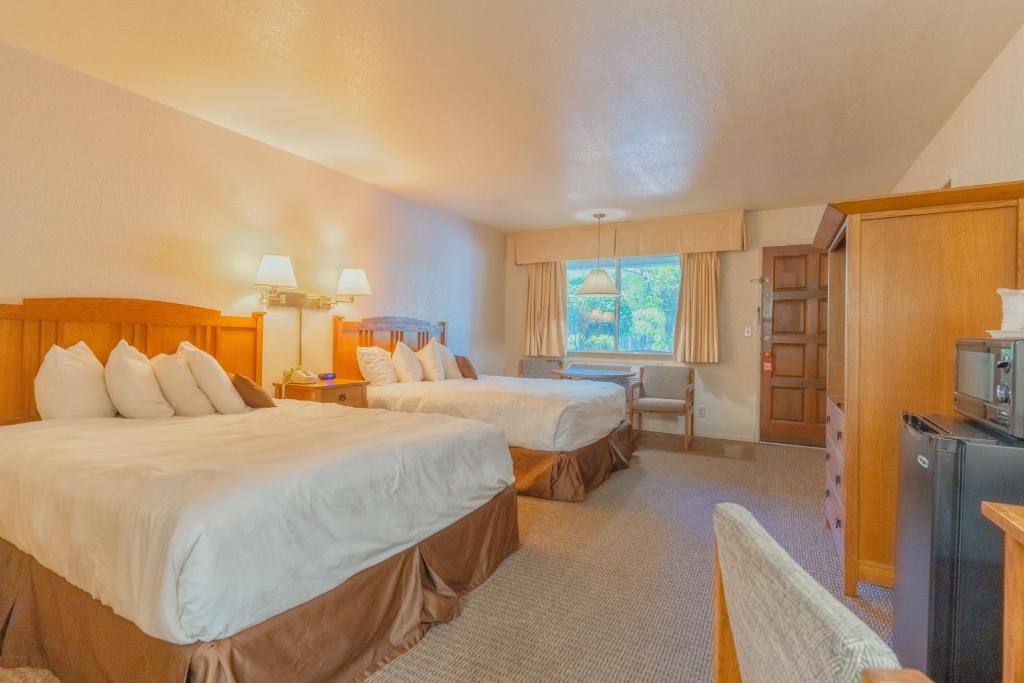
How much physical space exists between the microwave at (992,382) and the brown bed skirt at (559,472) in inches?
86.4

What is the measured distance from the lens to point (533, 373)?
20.9 feet

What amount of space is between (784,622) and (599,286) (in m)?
4.74

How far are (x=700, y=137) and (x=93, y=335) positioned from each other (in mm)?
4079

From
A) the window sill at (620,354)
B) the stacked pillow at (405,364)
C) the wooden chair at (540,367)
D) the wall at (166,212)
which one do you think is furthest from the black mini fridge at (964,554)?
the wooden chair at (540,367)

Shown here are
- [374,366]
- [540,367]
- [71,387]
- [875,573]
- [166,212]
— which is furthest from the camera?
[540,367]

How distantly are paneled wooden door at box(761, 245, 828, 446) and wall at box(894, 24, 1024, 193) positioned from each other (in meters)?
1.99

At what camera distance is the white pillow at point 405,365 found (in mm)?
4410

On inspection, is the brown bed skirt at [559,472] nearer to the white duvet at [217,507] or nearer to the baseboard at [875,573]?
the white duvet at [217,507]

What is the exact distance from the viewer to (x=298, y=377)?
3648 millimetres

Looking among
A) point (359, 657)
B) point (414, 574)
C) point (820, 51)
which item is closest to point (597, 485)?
point (414, 574)

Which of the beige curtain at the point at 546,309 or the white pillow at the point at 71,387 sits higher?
the beige curtain at the point at 546,309

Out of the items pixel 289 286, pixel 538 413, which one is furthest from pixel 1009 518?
pixel 289 286

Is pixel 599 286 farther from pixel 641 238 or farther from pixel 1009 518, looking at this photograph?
pixel 1009 518

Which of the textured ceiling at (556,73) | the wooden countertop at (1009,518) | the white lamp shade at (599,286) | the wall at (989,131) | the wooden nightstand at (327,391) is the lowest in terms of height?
the wooden nightstand at (327,391)
